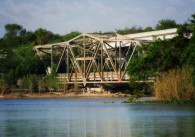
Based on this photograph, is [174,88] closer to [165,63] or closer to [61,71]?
[165,63]

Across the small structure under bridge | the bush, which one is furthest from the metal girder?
the bush

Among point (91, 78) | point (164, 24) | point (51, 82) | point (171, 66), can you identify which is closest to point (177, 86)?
point (171, 66)

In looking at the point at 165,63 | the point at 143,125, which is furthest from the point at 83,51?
the point at 143,125

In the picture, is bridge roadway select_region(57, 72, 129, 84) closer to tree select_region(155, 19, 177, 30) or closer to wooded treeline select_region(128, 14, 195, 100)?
wooded treeline select_region(128, 14, 195, 100)

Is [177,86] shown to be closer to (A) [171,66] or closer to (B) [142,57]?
(A) [171,66]

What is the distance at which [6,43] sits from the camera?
156625 millimetres

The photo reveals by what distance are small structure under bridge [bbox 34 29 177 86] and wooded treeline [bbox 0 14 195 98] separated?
11.2 ft

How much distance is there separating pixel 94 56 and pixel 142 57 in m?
33.8

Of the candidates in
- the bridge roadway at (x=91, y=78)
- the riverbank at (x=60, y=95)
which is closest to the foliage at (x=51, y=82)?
the bridge roadway at (x=91, y=78)

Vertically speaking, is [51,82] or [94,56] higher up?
[94,56]

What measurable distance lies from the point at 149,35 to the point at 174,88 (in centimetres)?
5193

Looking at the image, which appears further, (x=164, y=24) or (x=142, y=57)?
(x=164, y=24)

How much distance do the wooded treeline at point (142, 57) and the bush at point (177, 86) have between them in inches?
36.4

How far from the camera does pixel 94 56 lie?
11538 centimetres
